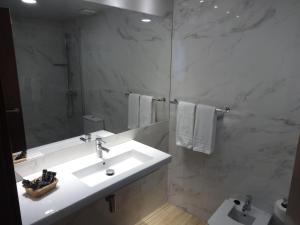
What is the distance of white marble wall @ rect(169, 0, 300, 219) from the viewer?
158cm

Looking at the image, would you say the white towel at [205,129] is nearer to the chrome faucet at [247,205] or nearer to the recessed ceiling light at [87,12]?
the chrome faucet at [247,205]

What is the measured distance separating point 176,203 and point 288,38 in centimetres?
193

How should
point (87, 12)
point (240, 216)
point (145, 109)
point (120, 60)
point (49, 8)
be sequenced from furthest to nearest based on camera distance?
point (145, 109)
point (120, 60)
point (240, 216)
point (87, 12)
point (49, 8)

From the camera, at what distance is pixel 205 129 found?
1956 millimetres

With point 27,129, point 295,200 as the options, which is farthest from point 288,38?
point 27,129

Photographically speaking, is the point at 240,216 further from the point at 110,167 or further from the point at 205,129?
the point at 110,167

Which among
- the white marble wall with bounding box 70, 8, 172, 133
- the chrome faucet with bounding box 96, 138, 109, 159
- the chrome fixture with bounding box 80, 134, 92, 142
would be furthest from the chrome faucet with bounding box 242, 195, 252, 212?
the chrome fixture with bounding box 80, 134, 92, 142

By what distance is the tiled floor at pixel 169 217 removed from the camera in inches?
91.4

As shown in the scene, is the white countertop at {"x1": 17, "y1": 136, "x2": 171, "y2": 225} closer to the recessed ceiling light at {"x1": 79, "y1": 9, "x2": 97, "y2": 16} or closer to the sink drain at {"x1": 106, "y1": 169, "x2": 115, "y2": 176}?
the sink drain at {"x1": 106, "y1": 169, "x2": 115, "y2": 176}

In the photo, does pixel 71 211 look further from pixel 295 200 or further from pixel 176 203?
pixel 176 203

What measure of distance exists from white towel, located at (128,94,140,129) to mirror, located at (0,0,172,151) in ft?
0.06

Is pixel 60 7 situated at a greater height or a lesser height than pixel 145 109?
greater

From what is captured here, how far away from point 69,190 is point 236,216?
4.51ft

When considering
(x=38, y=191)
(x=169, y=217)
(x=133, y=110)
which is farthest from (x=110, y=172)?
(x=169, y=217)
